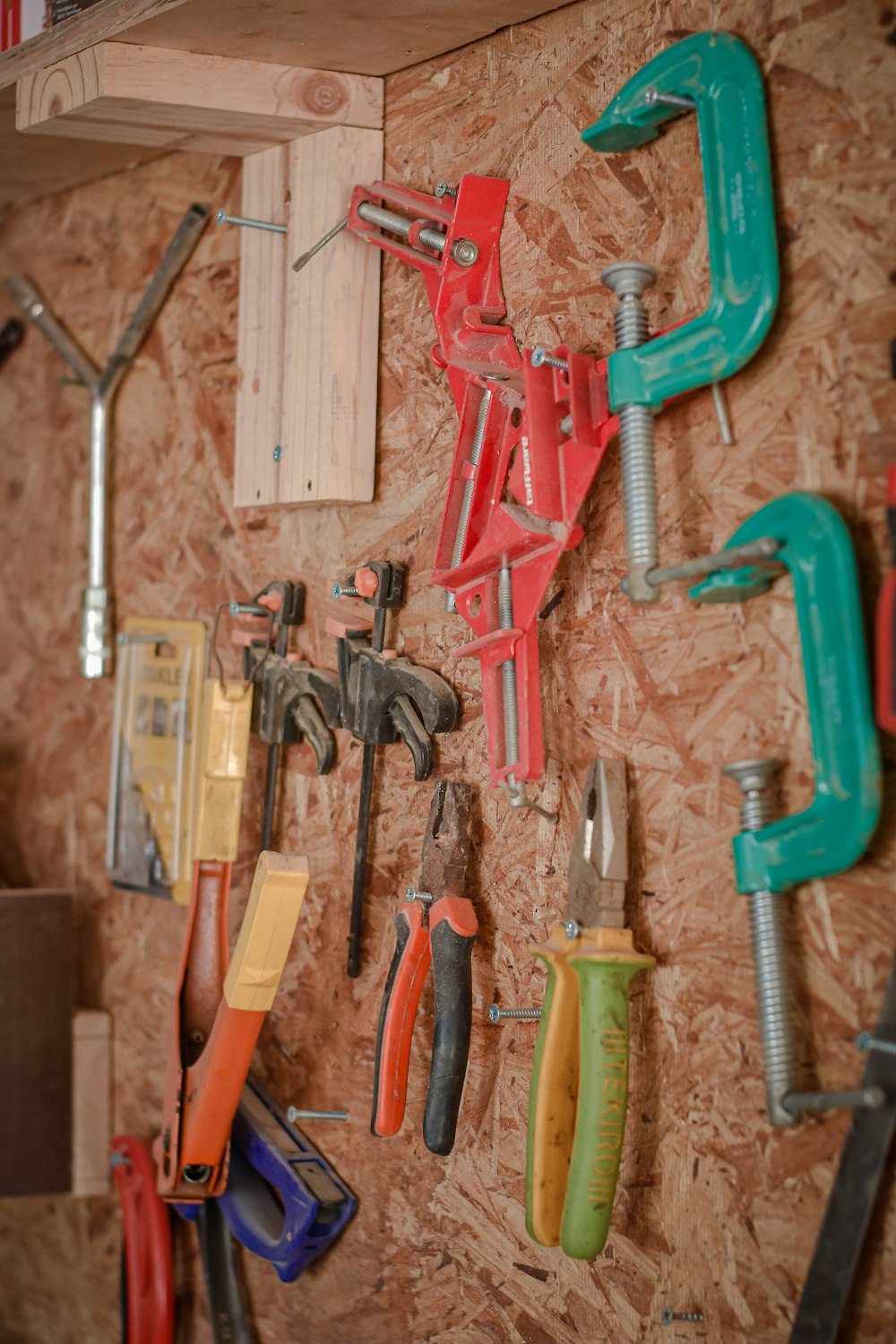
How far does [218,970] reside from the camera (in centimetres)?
159

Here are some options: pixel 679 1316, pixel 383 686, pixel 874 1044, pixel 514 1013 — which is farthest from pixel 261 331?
pixel 679 1316

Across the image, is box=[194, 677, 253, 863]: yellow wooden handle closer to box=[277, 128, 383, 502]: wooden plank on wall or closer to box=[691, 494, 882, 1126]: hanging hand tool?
box=[277, 128, 383, 502]: wooden plank on wall

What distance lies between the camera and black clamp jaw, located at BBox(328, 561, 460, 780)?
4.51 feet

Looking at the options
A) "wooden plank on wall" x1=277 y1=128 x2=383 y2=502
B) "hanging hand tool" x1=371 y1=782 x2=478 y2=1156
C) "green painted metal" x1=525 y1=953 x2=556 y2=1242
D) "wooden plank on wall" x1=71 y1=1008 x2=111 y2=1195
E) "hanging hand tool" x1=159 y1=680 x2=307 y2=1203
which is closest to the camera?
"green painted metal" x1=525 y1=953 x2=556 y2=1242

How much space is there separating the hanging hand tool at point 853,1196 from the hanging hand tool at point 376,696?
584 mm

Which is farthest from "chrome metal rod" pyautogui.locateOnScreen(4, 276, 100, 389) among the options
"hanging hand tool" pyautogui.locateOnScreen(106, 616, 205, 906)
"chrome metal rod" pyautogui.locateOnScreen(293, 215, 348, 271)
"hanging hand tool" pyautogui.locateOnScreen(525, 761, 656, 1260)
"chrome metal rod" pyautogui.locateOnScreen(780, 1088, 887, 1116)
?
"chrome metal rod" pyautogui.locateOnScreen(780, 1088, 887, 1116)

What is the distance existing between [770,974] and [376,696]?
58 centimetres

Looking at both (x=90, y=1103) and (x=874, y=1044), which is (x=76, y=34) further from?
(x=90, y=1103)

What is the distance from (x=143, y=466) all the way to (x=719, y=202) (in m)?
1.12

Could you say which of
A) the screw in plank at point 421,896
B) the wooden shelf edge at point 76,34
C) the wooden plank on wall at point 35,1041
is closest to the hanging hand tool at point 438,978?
the screw in plank at point 421,896

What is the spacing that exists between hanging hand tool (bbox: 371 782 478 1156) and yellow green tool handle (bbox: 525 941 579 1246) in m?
0.14

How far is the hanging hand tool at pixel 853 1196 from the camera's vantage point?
97 cm

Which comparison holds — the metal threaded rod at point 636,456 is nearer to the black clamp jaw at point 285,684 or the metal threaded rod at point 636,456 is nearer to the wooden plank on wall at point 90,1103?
the black clamp jaw at point 285,684

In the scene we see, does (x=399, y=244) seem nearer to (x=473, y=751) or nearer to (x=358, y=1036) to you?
(x=473, y=751)
